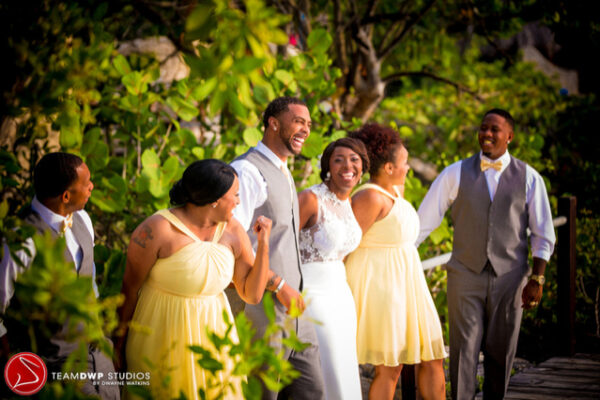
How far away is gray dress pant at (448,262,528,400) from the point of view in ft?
12.8

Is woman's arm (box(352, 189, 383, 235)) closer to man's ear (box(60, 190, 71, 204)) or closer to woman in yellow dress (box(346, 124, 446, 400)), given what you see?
woman in yellow dress (box(346, 124, 446, 400))

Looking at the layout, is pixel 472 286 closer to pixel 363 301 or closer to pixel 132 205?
pixel 363 301

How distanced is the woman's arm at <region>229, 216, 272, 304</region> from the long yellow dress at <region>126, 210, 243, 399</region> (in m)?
0.18

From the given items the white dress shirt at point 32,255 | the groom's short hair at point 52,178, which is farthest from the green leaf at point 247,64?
the groom's short hair at point 52,178

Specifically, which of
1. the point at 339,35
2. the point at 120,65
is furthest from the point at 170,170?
the point at 339,35

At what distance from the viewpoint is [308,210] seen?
3.22 meters

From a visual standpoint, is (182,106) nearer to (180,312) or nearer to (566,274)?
(180,312)

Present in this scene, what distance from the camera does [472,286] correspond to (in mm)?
3916

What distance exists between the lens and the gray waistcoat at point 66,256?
2.36m

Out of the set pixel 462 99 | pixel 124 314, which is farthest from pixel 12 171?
pixel 462 99

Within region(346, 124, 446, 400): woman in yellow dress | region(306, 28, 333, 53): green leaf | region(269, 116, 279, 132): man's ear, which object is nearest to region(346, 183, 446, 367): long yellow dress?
region(346, 124, 446, 400): woman in yellow dress

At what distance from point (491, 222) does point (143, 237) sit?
88.0 inches

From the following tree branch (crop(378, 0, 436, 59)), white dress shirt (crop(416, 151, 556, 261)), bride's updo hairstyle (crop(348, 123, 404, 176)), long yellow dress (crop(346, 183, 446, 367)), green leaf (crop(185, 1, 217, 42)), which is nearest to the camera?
green leaf (crop(185, 1, 217, 42))

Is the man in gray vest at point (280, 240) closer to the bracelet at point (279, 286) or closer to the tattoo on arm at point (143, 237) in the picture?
the bracelet at point (279, 286)
